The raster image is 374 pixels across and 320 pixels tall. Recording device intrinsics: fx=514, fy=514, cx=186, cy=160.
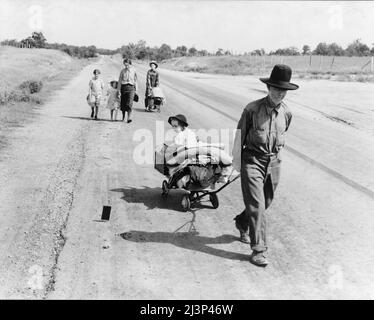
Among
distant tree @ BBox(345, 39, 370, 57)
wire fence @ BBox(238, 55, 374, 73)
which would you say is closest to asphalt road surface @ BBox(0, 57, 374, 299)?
wire fence @ BBox(238, 55, 374, 73)

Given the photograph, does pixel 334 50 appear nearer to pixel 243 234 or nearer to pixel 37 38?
pixel 37 38

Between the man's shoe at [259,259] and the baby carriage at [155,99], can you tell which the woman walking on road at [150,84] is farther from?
the man's shoe at [259,259]

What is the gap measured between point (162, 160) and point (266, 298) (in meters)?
3.88

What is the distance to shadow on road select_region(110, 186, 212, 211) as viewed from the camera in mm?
8016

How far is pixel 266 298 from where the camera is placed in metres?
4.98

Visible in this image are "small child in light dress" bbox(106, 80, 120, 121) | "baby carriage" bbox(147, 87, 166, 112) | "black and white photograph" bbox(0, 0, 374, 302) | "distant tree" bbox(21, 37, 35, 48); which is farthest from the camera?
"distant tree" bbox(21, 37, 35, 48)

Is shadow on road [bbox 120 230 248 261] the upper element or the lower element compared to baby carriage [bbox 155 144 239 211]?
lower

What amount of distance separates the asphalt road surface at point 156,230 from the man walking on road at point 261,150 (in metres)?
0.49

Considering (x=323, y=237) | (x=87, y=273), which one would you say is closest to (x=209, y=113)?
(x=323, y=237)

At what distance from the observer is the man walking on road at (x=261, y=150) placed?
19.0 ft

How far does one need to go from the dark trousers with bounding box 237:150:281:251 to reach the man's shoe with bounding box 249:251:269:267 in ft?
0.21

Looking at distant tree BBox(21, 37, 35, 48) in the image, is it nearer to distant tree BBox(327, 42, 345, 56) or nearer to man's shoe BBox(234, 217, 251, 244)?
distant tree BBox(327, 42, 345, 56)
